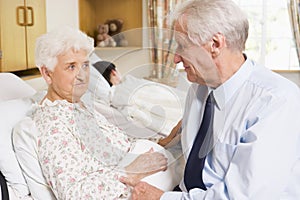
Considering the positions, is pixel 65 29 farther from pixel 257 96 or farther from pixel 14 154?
pixel 257 96

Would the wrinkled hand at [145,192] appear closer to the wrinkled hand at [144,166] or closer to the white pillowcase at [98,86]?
the wrinkled hand at [144,166]

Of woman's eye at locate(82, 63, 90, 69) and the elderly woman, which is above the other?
woman's eye at locate(82, 63, 90, 69)

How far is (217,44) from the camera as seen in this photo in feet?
4.06

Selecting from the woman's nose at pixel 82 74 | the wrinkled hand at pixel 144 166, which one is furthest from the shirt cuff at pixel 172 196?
the woman's nose at pixel 82 74

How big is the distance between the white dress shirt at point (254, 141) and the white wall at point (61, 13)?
2.08 metres

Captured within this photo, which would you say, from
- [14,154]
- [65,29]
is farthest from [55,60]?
[14,154]

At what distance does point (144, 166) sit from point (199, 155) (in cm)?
Answer: 24

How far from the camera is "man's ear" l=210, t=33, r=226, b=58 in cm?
122

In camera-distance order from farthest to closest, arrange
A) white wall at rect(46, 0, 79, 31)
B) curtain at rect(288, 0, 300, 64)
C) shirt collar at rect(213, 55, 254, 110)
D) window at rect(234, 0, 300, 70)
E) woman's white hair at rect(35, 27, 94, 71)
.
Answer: window at rect(234, 0, 300, 70)
curtain at rect(288, 0, 300, 64)
white wall at rect(46, 0, 79, 31)
woman's white hair at rect(35, 27, 94, 71)
shirt collar at rect(213, 55, 254, 110)

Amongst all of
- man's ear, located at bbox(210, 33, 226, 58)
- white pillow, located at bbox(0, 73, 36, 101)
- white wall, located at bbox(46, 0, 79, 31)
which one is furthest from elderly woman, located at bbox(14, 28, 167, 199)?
white wall, located at bbox(46, 0, 79, 31)

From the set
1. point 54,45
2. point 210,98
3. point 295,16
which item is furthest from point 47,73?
point 295,16

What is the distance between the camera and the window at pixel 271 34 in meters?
4.18

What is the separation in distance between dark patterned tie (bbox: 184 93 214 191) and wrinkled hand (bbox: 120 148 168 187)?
14 cm

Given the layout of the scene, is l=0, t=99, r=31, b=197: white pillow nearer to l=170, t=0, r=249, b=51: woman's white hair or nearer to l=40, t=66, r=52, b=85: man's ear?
l=40, t=66, r=52, b=85: man's ear
